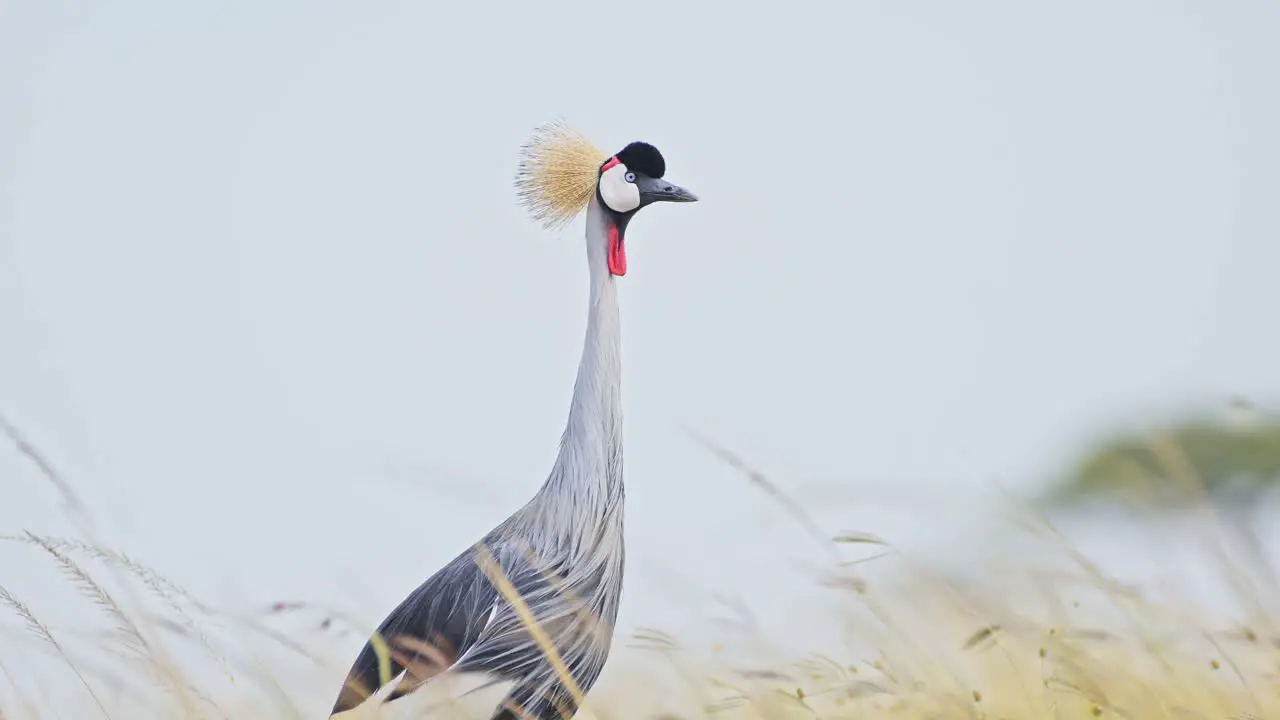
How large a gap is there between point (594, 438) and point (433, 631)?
69 cm

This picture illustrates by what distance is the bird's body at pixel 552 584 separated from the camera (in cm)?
401

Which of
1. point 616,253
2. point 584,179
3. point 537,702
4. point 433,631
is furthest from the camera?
point 584,179

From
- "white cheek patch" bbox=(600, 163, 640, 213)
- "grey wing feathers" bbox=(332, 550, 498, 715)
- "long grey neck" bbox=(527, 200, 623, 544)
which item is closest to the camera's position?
"grey wing feathers" bbox=(332, 550, 498, 715)

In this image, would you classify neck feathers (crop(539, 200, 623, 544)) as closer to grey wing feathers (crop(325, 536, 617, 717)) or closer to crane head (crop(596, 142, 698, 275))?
grey wing feathers (crop(325, 536, 617, 717))

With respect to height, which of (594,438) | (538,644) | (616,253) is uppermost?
(616,253)

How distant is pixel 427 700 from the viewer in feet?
13.2

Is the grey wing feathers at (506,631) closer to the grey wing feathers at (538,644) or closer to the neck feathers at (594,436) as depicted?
the grey wing feathers at (538,644)

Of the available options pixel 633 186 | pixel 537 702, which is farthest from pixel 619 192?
pixel 537 702

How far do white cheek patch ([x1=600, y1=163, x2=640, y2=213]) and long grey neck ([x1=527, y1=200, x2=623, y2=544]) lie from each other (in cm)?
38

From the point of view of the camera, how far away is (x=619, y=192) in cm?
462

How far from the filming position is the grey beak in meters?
4.61

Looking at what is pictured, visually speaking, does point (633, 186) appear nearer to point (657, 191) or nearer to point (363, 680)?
point (657, 191)

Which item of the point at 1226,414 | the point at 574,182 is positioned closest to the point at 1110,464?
the point at 574,182

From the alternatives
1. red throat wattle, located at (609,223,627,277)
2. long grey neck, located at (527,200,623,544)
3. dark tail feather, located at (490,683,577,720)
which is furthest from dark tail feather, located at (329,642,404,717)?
red throat wattle, located at (609,223,627,277)
